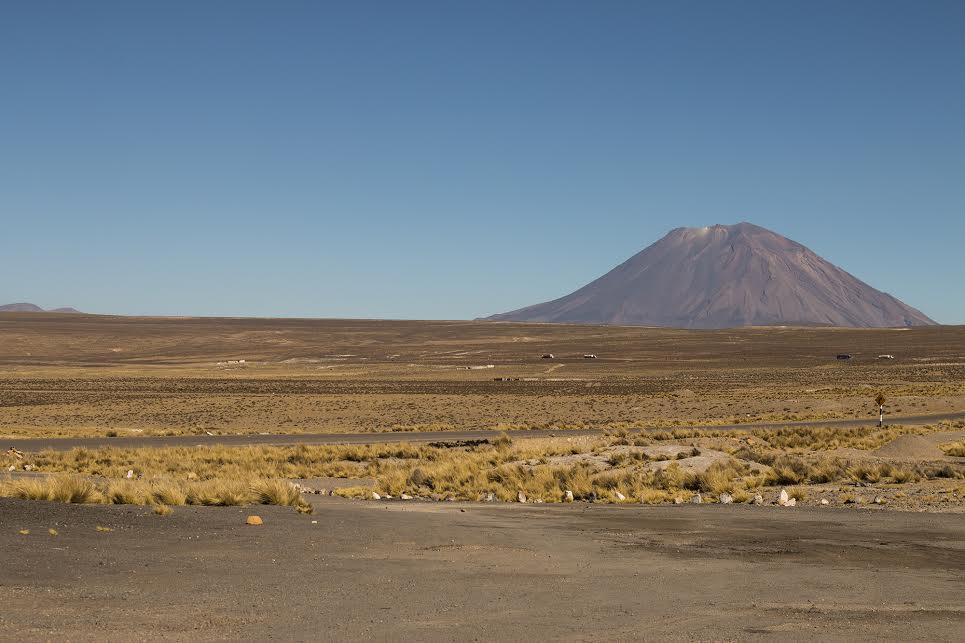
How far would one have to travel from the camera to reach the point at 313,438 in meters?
37.6

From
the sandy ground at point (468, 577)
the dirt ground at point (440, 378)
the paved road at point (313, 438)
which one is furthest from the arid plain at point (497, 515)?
the dirt ground at point (440, 378)

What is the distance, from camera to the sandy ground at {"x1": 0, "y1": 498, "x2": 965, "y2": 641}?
8.19 metres

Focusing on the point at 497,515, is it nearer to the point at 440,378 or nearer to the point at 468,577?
the point at 468,577

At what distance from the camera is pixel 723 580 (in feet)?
34.2

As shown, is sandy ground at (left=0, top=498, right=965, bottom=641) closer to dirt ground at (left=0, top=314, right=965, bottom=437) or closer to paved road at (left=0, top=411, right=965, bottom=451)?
paved road at (left=0, top=411, right=965, bottom=451)

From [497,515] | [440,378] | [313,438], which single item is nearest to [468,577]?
[497,515]

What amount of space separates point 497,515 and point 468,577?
19.3 ft

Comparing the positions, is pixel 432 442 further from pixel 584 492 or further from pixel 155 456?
pixel 584 492

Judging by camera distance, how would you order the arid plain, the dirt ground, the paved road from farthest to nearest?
the dirt ground
the paved road
the arid plain

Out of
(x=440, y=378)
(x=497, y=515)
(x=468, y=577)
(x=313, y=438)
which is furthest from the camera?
(x=440, y=378)

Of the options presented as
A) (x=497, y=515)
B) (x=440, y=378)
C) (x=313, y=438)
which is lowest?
(x=313, y=438)

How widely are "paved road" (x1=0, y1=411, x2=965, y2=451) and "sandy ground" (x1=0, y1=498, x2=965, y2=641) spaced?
20003 millimetres

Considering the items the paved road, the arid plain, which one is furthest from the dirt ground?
the paved road

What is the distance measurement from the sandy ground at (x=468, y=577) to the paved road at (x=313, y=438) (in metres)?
20.0
